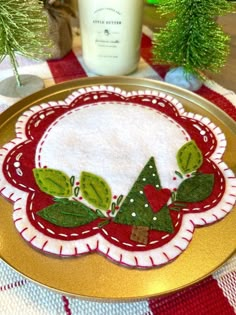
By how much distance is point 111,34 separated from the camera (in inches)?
17.7

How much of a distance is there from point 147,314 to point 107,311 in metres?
0.03

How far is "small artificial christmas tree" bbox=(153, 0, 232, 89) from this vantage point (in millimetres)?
409

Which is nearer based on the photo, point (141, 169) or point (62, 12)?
point (141, 169)

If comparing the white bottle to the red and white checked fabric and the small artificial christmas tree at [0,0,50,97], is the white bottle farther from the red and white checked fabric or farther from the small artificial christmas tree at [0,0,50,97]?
the red and white checked fabric

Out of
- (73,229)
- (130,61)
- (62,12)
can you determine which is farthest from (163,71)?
(73,229)

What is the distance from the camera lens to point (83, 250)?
26 centimetres

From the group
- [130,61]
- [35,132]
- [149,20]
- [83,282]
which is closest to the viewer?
[83,282]

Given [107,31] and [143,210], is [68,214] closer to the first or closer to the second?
[143,210]

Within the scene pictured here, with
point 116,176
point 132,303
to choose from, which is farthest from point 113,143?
point 132,303

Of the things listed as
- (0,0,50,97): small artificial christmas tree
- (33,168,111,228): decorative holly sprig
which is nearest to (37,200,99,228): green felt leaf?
(33,168,111,228): decorative holly sprig

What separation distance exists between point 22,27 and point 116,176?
0.22m

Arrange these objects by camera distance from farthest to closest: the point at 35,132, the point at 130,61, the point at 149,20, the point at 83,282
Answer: the point at 149,20 < the point at 130,61 < the point at 35,132 < the point at 83,282

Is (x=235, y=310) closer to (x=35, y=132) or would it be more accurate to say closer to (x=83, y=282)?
(x=83, y=282)

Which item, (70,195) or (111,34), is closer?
(70,195)
